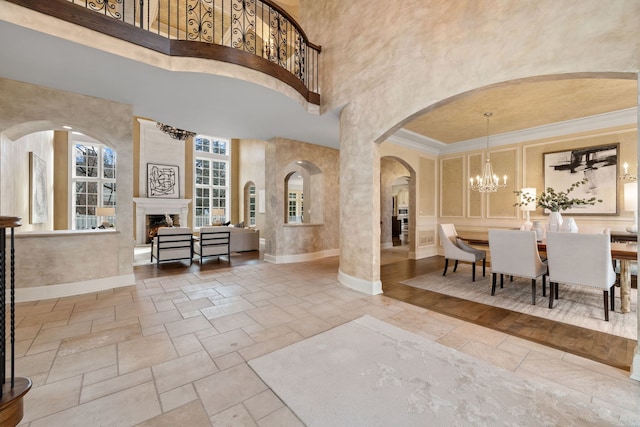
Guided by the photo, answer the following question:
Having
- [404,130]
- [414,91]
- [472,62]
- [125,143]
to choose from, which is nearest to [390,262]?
[404,130]

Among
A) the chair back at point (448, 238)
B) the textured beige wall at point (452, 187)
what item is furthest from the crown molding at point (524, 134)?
the chair back at point (448, 238)

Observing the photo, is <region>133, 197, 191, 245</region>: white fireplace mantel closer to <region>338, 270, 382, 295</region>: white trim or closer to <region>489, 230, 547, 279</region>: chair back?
<region>338, 270, 382, 295</region>: white trim

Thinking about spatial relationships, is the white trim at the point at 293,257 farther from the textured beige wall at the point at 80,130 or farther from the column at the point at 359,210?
the textured beige wall at the point at 80,130

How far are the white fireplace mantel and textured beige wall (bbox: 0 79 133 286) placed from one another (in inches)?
214

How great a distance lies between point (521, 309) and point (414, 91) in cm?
298

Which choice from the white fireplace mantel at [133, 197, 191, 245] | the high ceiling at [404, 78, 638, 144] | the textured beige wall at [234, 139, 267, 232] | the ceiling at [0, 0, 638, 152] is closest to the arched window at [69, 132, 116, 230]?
the white fireplace mantel at [133, 197, 191, 245]

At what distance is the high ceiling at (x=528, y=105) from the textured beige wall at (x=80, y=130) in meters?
4.68

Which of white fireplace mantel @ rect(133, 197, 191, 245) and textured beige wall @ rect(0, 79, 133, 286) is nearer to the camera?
textured beige wall @ rect(0, 79, 133, 286)

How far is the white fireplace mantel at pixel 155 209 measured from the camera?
904 cm

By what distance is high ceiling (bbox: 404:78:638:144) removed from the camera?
146 inches

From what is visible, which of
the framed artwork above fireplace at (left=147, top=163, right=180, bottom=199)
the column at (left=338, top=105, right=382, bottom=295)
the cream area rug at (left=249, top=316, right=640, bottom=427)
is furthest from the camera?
the framed artwork above fireplace at (left=147, top=163, right=180, bottom=199)

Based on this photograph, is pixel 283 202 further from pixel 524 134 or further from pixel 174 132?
pixel 524 134

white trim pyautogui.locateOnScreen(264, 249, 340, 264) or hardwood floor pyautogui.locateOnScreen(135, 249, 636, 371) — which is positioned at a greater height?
white trim pyautogui.locateOnScreen(264, 249, 340, 264)

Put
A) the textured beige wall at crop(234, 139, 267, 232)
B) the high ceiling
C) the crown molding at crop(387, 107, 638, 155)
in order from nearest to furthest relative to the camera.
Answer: the high ceiling, the crown molding at crop(387, 107, 638, 155), the textured beige wall at crop(234, 139, 267, 232)
